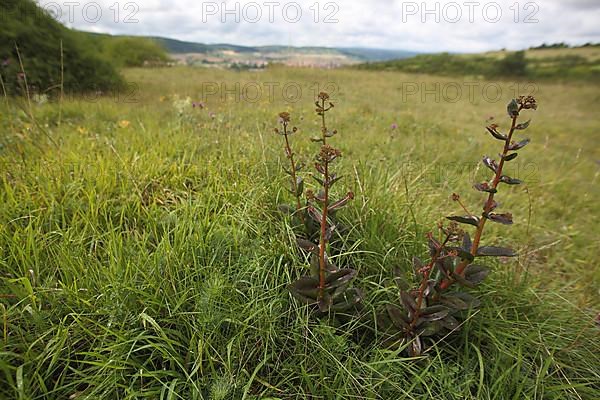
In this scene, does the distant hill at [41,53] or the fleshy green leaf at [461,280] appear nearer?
the fleshy green leaf at [461,280]

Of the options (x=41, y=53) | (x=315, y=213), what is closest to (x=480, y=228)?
(x=315, y=213)

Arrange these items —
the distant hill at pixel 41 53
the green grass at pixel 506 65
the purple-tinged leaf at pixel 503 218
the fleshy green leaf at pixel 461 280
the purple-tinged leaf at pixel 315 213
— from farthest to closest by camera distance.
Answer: the green grass at pixel 506 65, the distant hill at pixel 41 53, the purple-tinged leaf at pixel 315 213, the fleshy green leaf at pixel 461 280, the purple-tinged leaf at pixel 503 218

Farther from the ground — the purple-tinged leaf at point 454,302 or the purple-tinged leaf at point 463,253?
the purple-tinged leaf at point 463,253

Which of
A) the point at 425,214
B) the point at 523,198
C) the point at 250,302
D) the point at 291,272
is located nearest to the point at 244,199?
the point at 291,272

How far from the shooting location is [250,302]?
4.21 ft

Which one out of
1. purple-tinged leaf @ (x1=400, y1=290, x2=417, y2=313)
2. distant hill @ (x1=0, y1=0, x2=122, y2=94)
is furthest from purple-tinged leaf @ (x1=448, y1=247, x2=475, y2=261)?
distant hill @ (x1=0, y1=0, x2=122, y2=94)

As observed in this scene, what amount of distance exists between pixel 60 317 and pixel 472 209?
2.82m

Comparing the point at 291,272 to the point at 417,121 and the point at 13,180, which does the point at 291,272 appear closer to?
the point at 13,180

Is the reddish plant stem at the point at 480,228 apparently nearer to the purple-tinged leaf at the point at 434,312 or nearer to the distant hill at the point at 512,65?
the purple-tinged leaf at the point at 434,312

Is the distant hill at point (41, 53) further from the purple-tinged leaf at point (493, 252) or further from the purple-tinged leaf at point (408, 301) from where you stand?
the purple-tinged leaf at point (493, 252)

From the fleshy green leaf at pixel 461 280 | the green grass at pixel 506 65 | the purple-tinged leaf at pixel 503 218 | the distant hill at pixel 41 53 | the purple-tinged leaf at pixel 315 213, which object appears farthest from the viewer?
the green grass at pixel 506 65

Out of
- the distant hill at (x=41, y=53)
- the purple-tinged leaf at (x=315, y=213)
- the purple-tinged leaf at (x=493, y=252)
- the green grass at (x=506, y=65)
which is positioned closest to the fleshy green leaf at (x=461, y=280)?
the purple-tinged leaf at (x=493, y=252)

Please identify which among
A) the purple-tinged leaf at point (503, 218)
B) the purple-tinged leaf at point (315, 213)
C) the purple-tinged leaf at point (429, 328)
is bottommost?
the purple-tinged leaf at point (429, 328)

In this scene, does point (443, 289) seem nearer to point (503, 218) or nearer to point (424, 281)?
point (424, 281)
